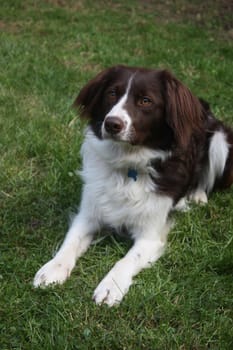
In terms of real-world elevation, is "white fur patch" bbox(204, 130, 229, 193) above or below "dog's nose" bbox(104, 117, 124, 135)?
below

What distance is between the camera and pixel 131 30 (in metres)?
8.05

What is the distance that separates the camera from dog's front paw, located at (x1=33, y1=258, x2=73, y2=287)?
9.99ft

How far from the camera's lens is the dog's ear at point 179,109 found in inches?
126

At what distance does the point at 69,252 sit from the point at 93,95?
37.0 inches

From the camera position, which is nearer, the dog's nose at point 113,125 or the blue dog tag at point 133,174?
the dog's nose at point 113,125

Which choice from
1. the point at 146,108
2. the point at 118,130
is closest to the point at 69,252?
the point at 118,130

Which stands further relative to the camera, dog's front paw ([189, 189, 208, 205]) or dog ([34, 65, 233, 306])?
dog's front paw ([189, 189, 208, 205])

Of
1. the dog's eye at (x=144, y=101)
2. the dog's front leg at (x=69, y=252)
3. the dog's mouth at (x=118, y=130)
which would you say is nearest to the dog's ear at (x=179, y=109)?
the dog's eye at (x=144, y=101)

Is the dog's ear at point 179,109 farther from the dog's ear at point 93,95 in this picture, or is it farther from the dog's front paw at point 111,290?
the dog's front paw at point 111,290

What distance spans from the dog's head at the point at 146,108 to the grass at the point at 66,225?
0.71 m

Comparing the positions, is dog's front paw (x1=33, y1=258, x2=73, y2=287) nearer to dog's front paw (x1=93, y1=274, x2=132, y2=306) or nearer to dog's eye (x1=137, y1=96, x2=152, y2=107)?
dog's front paw (x1=93, y1=274, x2=132, y2=306)

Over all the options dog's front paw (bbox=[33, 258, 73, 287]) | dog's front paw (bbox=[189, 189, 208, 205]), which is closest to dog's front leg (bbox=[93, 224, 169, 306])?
dog's front paw (bbox=[33, 258, 73, 287])

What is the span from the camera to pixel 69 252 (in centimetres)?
329

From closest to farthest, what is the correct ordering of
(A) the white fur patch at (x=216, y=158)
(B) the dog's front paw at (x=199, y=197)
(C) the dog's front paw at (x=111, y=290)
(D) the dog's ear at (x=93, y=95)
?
1. (C) the dog's front paw at (x=111, y=290)
2. (D) the dog's ear at (x=93, y=95)
3. (B) the dog's front paw at (x=199, y=197)
4. (A) the white fur patch at (x=216, y=158)
